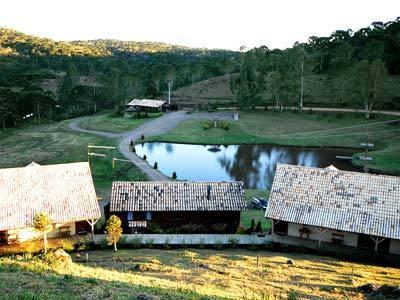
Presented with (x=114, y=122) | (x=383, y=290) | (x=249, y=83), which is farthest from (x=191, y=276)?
(x=249, y=83)

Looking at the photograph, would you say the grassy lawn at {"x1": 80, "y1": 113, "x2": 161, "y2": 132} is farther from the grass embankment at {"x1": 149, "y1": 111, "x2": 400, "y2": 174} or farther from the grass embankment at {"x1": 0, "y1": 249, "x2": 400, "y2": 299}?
the grass embankment at {"x1": 0, "y1": 249, "x2": 400, "y2": 299}

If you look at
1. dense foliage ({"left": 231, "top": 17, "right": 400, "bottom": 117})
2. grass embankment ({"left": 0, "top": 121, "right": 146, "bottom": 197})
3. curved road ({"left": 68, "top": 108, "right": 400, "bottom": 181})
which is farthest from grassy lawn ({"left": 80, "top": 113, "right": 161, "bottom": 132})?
dense foliage ({"left": 231, "top": 17, "right": 400, "bottom": 117})

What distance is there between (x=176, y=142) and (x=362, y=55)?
54.5m

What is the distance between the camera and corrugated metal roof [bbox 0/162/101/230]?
26.1m

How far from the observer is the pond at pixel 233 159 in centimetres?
4622

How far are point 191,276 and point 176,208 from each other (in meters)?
10.0

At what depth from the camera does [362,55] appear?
309 feet

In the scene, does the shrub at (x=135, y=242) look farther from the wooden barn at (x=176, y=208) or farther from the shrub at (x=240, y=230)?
the shrub at (x=240, y=230)

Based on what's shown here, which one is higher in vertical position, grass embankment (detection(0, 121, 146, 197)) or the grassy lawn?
the grassy lawn

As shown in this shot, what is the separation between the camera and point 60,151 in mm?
54938

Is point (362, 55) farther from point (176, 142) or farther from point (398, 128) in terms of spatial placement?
point (176, 142)

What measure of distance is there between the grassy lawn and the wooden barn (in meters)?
37.5

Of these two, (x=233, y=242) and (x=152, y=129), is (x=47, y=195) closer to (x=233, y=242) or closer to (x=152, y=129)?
(x=233, y=242)

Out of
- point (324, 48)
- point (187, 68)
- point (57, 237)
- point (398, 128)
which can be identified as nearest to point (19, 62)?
point (187, 68)
